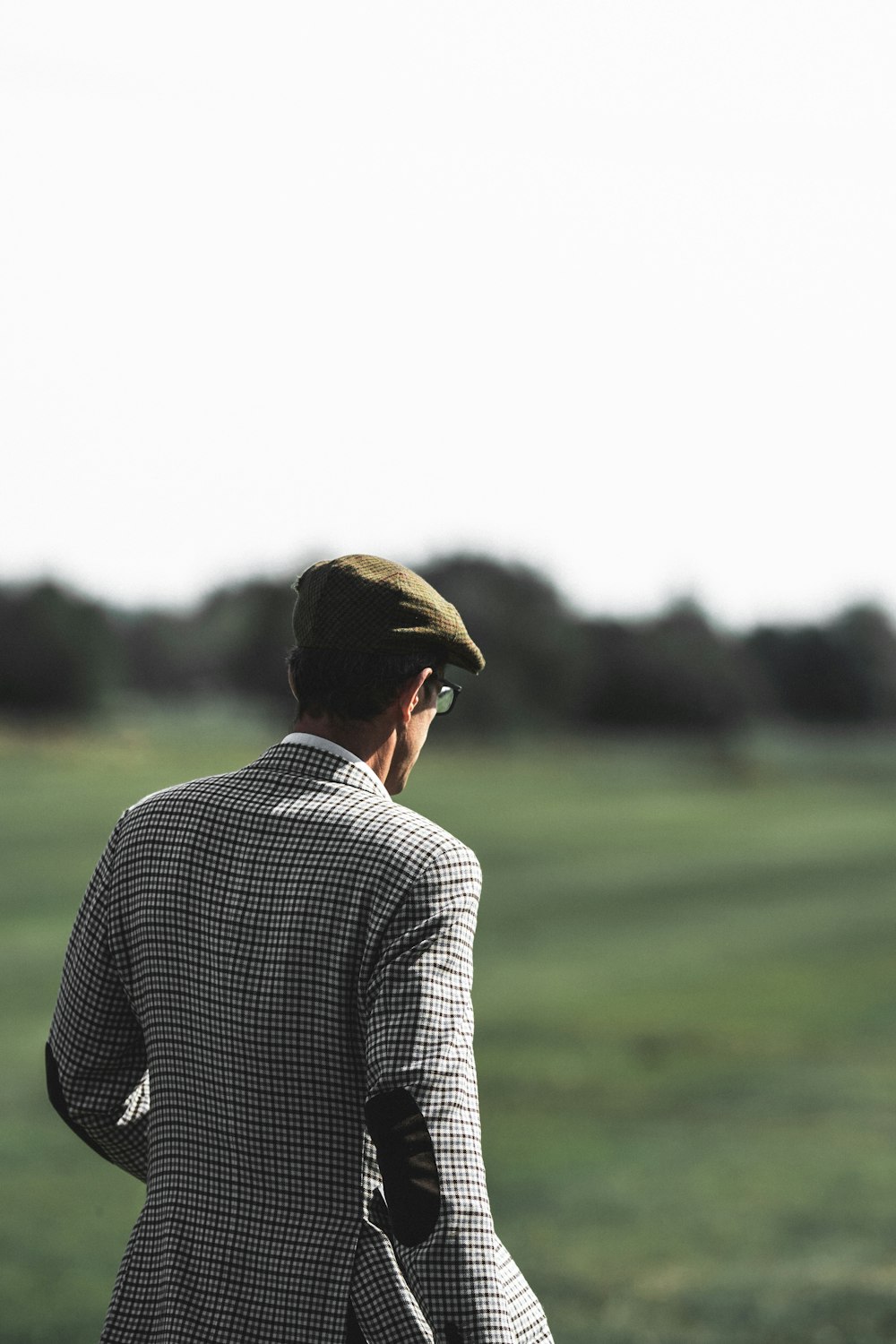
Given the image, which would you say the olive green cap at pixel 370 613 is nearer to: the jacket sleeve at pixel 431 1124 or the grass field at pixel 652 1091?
the jacket sleeve at pixel 431 1124

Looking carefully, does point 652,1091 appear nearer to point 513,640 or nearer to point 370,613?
point 370,613

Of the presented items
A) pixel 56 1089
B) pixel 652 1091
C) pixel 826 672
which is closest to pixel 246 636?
pixel 826 672

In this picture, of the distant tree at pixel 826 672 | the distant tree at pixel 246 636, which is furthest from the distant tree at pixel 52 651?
the distant tree at pixel 826 672

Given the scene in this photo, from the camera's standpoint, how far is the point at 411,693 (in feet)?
7.98

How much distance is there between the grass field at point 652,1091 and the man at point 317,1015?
4.59 meters

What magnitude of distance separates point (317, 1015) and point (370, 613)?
559 millimetres

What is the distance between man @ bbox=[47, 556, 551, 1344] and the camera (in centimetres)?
219

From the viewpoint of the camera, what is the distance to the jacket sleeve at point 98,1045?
8.21 feet

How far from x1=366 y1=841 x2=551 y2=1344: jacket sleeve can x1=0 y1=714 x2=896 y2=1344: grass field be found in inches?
183

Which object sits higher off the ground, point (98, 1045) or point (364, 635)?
point (364, 635)

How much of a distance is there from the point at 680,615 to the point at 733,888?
57060mm

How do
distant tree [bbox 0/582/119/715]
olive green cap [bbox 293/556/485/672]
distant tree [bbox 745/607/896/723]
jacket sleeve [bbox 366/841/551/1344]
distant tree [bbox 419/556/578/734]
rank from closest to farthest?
1. jacket sleeve [bbox 366/841/551/1344]
2. olive green cap [bbox 293/556/485/672]
3. distant tree [bbox 0/582/119/715]
4. distant tree [bbox 745/607/896/723]
5. distant tree [bbox 419/556/578/734]

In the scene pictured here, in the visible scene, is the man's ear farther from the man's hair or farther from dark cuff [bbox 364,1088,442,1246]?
dark cuff [bbox 364,1088,442,1246]

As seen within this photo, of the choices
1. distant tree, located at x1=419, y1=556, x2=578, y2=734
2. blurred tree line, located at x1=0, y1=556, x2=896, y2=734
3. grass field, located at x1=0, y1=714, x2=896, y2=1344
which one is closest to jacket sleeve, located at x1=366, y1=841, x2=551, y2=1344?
grass field, located at x1=0, y1=714, x2=896, y2=1344
